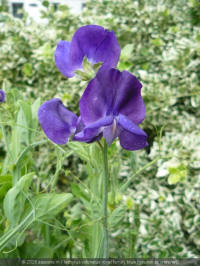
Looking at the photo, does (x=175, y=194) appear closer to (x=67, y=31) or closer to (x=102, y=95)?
(x=102, y=95)

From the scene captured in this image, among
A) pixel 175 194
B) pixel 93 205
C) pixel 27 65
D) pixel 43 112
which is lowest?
pixel 175 194

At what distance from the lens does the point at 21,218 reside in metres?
0.41

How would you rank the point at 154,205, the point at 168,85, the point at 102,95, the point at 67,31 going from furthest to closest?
the point at 67,31 < the point at 168,85 < the point at 154,205 < the point at 102,95

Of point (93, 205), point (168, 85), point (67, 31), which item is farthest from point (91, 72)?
point (67, 31)

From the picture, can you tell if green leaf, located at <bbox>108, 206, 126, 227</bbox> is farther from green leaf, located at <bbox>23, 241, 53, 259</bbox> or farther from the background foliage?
green leaf, located at <bbox>23, 241, 53, 259</bbox>

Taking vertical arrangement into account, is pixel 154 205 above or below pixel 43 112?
A: below

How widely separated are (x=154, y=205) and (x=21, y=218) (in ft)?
2.05

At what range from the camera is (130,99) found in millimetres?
296

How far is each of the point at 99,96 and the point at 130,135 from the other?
0.18 ft

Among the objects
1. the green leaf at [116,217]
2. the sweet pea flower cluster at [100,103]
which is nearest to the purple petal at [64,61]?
the sweet pea flower cluster at [100,103]

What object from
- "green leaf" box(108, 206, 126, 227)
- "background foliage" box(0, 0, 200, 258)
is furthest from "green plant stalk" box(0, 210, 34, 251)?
"green leaf" box(108, 206, 126, 227)

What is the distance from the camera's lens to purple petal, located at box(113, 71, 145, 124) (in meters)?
0.28

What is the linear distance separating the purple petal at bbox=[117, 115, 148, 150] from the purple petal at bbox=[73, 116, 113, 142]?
1cm

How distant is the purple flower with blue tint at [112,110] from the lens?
0.91 ft
